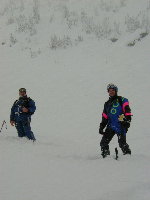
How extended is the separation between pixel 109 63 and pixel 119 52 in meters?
0.78

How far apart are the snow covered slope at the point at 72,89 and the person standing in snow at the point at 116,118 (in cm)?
43

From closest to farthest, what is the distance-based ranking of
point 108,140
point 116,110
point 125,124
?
point 125,124 → point 116,110 → point 108,140

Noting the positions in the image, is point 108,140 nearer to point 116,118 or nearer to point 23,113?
point 116,118

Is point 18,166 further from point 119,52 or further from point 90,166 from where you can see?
point 119,52

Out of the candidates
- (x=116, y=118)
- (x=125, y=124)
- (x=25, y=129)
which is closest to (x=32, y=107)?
(x=25, y=129)

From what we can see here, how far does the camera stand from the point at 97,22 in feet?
59.1

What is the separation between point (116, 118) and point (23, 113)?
2957mm

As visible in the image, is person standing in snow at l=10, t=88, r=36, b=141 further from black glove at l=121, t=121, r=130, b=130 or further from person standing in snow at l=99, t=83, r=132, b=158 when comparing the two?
black glove at l=121, t=121, r=130, b=130

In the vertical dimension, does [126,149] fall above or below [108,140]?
below

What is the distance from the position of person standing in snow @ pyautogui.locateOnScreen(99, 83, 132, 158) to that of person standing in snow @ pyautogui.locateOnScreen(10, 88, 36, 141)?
2485mm

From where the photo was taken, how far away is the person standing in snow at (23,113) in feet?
30.6

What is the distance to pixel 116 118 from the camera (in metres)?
7.39

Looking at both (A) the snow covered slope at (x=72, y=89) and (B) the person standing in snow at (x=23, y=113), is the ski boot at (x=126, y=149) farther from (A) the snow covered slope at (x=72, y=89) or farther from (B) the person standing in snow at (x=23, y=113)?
(B) the person standing in snow at (x=23, y=113)

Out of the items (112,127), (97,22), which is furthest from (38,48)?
(112,127)
